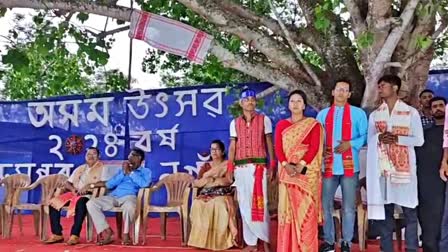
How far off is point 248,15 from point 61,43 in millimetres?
2007

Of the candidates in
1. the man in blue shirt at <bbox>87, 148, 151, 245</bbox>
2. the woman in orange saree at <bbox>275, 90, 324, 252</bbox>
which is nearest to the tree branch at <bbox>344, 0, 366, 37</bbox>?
the woman in orange saree at <bbox>275, 90, 324, 252</bbox>

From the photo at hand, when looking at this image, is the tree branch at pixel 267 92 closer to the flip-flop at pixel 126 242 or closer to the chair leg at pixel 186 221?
the chair leg at pixel 186 221

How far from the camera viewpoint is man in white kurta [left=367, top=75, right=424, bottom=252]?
14.6ft

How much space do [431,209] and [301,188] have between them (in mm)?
990

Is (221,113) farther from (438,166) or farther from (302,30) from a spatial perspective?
(438,166)

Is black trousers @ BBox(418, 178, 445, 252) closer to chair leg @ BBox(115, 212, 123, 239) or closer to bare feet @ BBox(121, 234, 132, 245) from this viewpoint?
bare feet @ BBox(121, 234, 132, 245)

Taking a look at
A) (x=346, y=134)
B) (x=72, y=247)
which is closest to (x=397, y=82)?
(x=346, y=134)

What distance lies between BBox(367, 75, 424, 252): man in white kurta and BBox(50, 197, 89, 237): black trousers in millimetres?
3086

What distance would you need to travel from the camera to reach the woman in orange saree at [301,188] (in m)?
4.61

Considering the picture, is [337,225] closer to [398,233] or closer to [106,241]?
[398,233]

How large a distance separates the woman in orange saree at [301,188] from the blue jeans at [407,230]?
48cm

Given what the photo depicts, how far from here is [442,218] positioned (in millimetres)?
4414

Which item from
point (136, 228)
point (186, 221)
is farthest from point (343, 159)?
point (136, 228)

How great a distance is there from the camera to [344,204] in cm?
469
